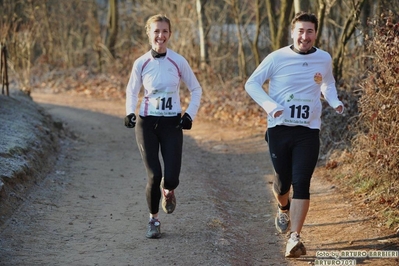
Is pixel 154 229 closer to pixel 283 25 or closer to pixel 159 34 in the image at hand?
pixel 159 34

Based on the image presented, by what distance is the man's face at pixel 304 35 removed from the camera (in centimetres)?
624

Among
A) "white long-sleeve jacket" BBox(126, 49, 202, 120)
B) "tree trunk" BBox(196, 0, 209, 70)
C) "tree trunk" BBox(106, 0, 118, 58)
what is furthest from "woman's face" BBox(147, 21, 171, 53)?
"tree trunk" BBox(106, 0, 118, 58)

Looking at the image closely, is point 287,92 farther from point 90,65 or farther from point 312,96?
point 90,65

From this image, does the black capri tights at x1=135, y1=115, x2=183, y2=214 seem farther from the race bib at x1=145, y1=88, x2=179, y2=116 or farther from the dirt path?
the dirt path

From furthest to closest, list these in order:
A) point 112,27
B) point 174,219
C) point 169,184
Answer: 1. point 112,27
2. point 174,219
3. point 169,184

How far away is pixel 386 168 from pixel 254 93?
236 centimetres

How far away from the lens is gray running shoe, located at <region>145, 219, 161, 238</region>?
22.8 ft

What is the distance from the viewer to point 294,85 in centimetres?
631

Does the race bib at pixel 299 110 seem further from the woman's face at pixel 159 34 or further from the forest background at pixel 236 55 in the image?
the forest background at pixel 236 55

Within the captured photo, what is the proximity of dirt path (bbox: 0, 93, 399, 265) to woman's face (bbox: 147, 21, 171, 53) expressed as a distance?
1857 millimetres

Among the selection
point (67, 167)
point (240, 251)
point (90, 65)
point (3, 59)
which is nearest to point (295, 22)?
point (240, 251)

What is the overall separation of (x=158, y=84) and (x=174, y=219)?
1.67 m

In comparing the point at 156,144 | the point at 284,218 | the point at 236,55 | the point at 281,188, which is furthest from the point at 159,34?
the point at 236,55

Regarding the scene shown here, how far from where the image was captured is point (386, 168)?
7902 mm
